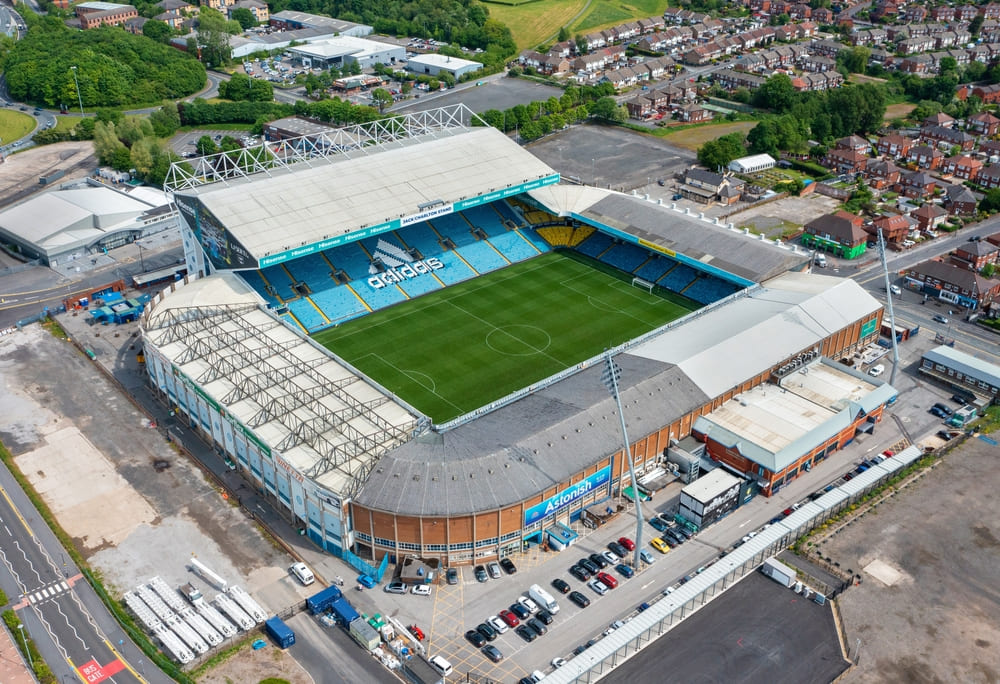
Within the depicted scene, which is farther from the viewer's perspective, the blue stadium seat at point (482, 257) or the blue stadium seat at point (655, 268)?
the blue stadium seat at point (482, 257)

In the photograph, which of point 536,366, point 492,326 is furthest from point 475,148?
point 536,366

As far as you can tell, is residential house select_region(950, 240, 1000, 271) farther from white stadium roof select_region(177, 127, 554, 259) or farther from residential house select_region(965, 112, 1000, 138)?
residential house select_region(965, 112, 1000, 138)

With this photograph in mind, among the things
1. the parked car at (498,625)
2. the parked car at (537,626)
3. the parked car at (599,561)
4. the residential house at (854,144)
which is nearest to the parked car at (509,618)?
the parked car at (498,625)

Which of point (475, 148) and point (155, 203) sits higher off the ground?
point (475, 148)

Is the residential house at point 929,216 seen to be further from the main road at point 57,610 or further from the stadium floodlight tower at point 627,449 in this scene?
the main road at point 57,610

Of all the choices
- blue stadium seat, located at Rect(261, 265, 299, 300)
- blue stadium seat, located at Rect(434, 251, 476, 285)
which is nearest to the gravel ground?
blue stadium seat, located at Rect(434, 251, 476, 285)

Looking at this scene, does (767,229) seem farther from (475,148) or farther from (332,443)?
(332,443)
